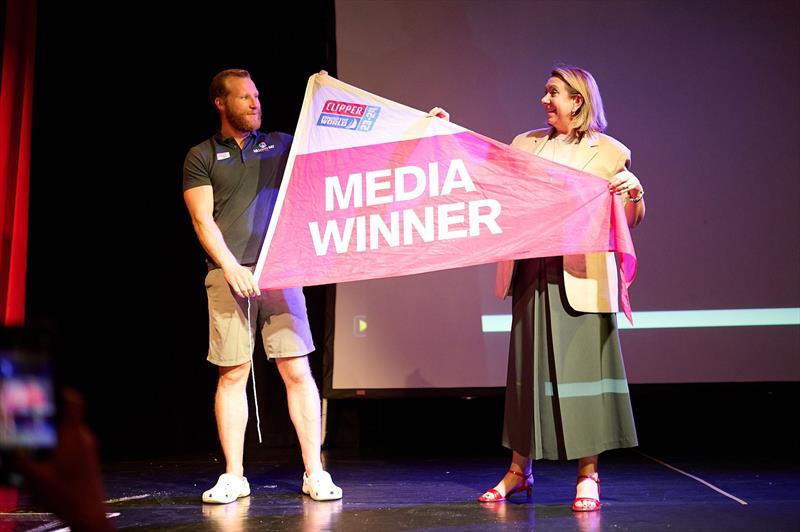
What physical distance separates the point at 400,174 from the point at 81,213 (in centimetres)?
217

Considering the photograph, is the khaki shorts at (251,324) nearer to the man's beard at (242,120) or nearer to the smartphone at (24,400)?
the man's beard at (242,120)

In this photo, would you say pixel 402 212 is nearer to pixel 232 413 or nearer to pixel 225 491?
pixel 232 413

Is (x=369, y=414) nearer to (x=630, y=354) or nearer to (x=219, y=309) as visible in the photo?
(x=630, y=354)

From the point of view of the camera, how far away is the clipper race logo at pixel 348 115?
2.97 m

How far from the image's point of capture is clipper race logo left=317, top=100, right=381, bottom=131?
2.97 meters

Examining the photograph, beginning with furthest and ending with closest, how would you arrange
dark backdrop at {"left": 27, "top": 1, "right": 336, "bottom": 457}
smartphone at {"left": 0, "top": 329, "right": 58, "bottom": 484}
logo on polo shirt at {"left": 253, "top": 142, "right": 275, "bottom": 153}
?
dark backdrop at {"left": 27, "top": 1, "right": 336, "bottom": 457}, logo on polo shirt at {"left": 253, "top": 142, "right": 275, "bottom": 153}, smartphone at {"left": 0, "top": 329, "right": 58, "bottom": 484}

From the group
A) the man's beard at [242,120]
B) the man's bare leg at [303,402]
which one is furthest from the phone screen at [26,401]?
the man's beard at [242,120]

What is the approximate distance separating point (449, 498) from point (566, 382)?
0.67 metres

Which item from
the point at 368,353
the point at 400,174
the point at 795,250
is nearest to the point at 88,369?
the point at 368,353

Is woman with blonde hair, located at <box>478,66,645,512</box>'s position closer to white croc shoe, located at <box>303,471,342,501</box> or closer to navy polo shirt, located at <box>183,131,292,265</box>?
white croc shoe, located at <box>303,471,342,501</box>

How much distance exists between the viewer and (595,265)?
2.74 metres

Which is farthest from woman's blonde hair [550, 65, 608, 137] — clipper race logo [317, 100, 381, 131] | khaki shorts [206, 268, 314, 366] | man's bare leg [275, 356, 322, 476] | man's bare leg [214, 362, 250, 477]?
man's bare leg [214, 362, 250, 477]

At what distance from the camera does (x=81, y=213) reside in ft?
13.9

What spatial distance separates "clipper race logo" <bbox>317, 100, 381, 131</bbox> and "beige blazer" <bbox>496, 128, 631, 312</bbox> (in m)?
0.78
